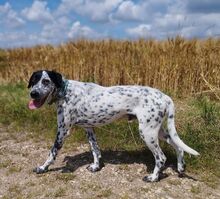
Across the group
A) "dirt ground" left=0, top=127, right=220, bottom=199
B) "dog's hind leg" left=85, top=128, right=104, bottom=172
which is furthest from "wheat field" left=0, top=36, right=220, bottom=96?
"dog's hind leg" left=85, top=128, right=104, bottom=172

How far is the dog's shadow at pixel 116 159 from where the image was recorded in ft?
22.1

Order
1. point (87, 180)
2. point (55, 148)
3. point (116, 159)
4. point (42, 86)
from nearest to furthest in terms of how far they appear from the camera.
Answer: point (42, 86)
point (87, 180)
point (55, 148)
point (116, 159)

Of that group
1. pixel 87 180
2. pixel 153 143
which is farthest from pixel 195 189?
pixel 87 180

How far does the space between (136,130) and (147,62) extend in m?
4.54

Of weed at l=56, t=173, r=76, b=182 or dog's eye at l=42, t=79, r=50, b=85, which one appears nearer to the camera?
dog's eye at l=42, t=79, r=50, b=85

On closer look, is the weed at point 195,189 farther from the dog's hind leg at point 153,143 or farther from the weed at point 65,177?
the weed at point 65,177

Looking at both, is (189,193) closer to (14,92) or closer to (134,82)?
(134,82)

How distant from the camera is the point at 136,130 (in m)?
7.86

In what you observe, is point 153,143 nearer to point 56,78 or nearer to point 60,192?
point 60,192

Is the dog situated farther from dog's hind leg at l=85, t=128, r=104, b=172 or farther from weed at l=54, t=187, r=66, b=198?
weed at l=54, t=187, r=66, b=198

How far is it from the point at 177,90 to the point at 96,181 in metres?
6.09

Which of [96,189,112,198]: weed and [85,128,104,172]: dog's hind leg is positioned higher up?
[85,128,104,172]: dog's hind leg

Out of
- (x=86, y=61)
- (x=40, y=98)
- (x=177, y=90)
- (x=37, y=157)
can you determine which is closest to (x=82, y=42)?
(x=86, y=61)

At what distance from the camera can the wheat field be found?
11555 millimetres
